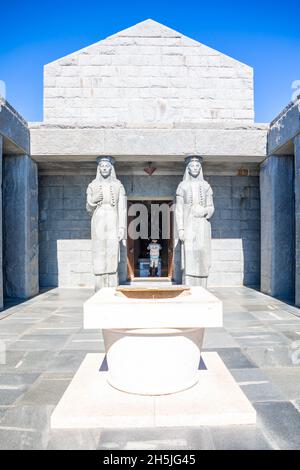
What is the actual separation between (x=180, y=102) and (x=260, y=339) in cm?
566

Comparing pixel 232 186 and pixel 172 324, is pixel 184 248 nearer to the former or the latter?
pixel 232 186

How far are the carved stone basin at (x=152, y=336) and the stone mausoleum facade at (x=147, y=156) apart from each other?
4.75m

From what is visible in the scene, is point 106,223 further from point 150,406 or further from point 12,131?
point 150,406

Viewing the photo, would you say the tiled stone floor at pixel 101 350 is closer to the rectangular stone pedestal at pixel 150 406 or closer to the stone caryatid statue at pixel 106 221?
the rectangular stone pedestal at pixel 150 406

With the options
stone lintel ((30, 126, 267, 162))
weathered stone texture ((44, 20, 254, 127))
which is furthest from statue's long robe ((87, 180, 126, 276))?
weathered stone texture ((44, 20, 254, 127))

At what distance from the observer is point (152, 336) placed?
7.54ft

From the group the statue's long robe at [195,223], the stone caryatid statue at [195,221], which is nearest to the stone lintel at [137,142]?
the stone caryatid statue at [195,221]

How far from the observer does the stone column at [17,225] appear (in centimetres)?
657

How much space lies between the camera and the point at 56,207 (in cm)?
794

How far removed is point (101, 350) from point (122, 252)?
458 centimetres

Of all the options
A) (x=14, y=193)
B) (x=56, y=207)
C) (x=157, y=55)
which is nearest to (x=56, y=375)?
(x=14, y=193)

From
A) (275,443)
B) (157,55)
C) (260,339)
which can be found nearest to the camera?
(275,443)

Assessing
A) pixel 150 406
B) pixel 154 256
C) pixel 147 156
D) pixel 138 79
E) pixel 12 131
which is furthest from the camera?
pixel 154 256

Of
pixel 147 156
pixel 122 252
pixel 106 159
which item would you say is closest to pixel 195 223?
pixel 147 156
